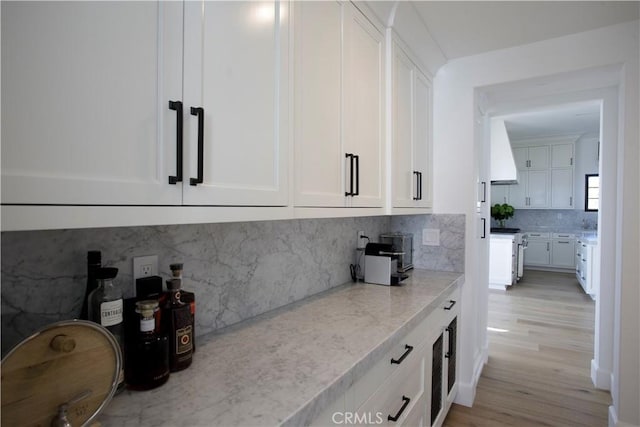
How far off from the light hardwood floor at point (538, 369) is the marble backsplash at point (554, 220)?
280cm

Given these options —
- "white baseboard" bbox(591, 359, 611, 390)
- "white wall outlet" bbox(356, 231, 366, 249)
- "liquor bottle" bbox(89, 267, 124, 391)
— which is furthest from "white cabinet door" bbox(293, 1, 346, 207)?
"white baseboard" bbox(591, 359, 611, 390)

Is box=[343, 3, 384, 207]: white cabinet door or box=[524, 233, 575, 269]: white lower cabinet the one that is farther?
box=[524, 233, 575, 269]: white lower cabinet

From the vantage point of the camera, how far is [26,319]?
0.82m

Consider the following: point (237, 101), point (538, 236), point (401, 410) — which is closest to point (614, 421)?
point (401, 410)

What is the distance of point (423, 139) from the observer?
2.39 meters

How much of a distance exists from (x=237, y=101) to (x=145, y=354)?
72cm

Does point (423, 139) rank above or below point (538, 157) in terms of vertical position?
below

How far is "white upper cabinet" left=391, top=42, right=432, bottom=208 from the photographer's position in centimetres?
193

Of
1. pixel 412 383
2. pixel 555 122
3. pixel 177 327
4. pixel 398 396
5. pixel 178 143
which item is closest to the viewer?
pixel 178 143

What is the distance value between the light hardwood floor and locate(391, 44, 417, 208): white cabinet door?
1.60 meters

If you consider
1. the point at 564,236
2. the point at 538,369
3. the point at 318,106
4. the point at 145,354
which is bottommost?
the point at 538,369

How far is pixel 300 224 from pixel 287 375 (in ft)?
2.93

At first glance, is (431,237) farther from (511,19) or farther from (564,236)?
(564,236)

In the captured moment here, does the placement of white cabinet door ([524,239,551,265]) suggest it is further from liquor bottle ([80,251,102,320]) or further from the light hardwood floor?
liquor bottle ([80,251,102,320])
